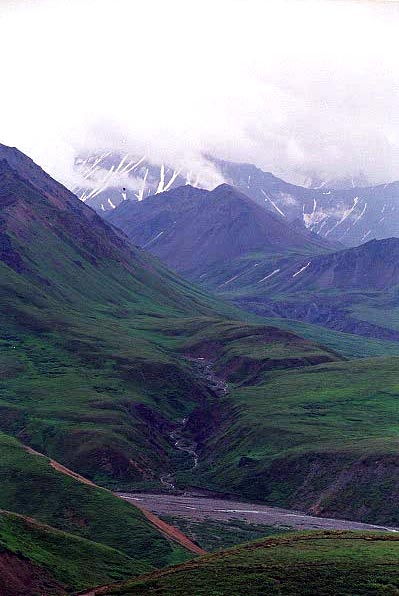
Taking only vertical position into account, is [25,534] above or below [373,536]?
below

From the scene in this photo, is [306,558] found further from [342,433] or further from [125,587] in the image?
[342,433]

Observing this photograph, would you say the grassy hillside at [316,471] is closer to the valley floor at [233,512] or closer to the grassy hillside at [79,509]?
the valley floor at [233,512]

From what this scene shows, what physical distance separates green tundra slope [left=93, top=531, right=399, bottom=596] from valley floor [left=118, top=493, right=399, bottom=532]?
5513 cm

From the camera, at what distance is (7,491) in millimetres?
136250

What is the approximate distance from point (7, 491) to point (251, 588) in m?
71.7

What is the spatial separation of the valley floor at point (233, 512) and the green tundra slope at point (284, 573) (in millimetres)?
55134

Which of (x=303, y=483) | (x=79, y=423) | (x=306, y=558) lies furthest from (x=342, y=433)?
(x=306, y=558)

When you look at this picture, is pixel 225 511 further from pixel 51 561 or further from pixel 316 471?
pixel 51 561

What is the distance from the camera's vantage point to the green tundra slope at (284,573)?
7125 cm

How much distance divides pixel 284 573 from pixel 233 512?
81849mm

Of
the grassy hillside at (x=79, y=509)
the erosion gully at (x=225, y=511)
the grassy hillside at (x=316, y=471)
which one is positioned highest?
the grassy hillside at (x=316, y=471)

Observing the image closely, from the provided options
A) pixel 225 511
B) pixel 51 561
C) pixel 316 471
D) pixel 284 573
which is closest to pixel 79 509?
pixel 225 511

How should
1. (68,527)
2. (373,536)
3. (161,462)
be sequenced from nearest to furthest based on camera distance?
(373,536) → (68,527) → (161,462)

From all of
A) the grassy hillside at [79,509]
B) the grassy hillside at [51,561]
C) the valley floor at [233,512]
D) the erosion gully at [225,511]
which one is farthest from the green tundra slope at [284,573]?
the erosion gully at [225,511]
